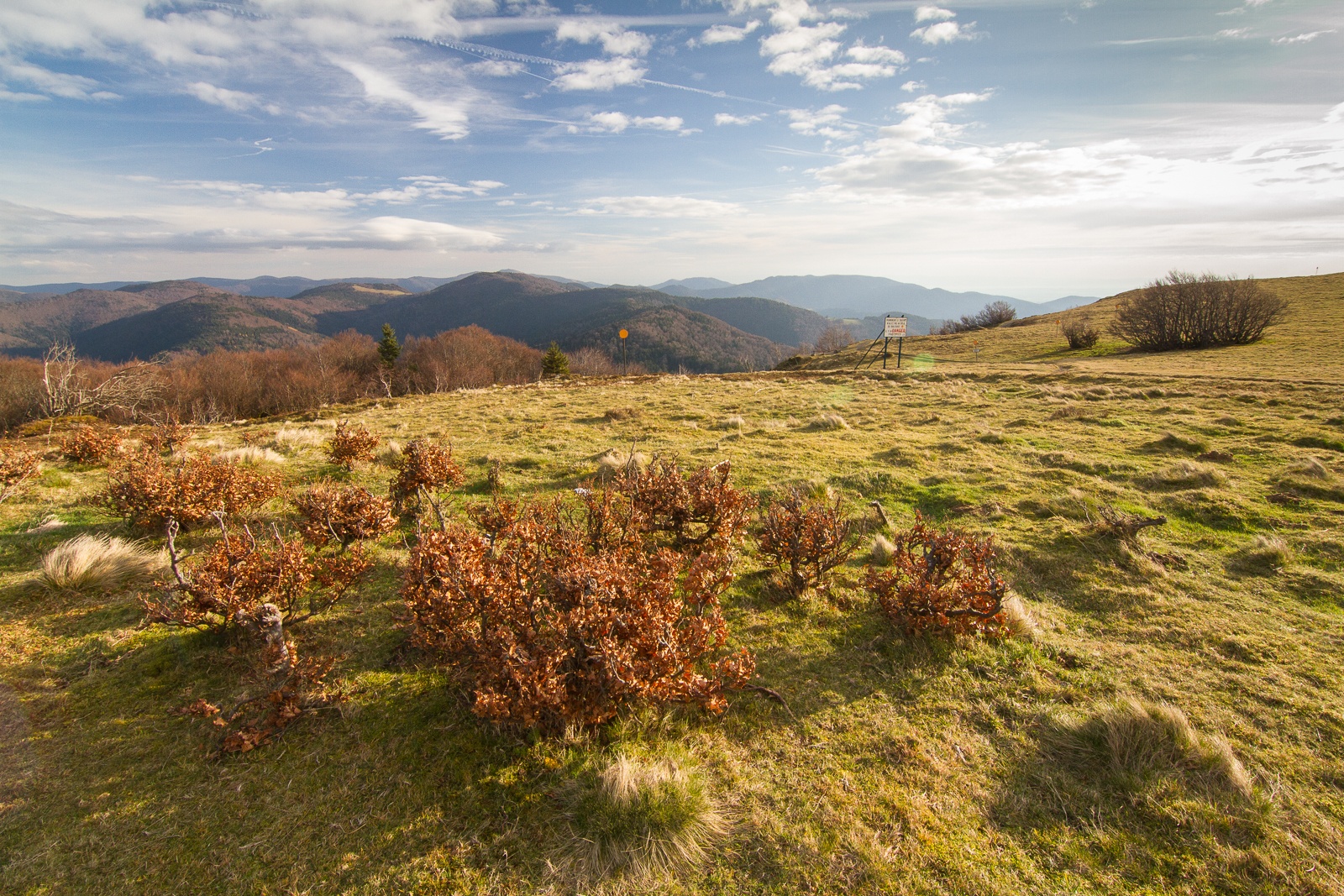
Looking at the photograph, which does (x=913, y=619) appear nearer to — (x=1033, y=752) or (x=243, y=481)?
(x=1033, y=752)

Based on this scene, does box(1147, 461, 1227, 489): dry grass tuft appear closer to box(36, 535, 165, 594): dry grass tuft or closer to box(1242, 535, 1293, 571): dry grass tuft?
box(1242, 535, 1293, 571): dry grass tuft

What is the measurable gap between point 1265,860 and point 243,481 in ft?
34.1

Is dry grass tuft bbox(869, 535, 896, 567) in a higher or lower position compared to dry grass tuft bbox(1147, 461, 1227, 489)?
lower

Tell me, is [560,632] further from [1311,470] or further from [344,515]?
[1311,470]

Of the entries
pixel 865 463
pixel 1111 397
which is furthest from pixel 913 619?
pixel 1111 397

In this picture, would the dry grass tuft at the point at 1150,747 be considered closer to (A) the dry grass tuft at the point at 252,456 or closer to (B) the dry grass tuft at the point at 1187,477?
(B) the dry grass tuft at the point at 1187,477

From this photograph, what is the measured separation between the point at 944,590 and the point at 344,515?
6.86 metres

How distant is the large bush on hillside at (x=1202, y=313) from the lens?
1383 inches

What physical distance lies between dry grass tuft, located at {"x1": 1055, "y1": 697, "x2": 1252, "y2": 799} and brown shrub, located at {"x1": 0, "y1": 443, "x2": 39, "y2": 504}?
524 inches

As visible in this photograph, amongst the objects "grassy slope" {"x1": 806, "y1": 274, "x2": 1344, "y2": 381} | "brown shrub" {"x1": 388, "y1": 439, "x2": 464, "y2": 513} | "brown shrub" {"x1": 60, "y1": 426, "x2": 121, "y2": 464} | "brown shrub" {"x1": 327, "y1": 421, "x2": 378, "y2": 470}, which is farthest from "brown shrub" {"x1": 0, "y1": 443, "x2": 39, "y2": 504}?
"grassy slope" {"x1": 806, "y1": 274, "x2": 1344, "y2": 381}

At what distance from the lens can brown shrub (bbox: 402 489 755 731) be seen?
12.3 ft

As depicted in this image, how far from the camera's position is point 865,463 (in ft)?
37.1

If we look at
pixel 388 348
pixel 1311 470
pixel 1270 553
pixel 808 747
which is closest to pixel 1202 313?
pixel 1311 470

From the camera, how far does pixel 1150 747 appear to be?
3891 millimetres
